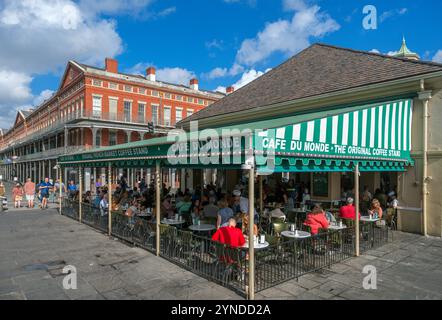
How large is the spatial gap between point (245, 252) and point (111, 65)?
32.2 m

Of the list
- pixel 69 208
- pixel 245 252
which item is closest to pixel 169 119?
pixel 69 208

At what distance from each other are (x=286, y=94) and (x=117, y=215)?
9.30 meters

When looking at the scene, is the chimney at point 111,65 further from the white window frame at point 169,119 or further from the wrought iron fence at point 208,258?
the wrought iron fence at point 208,258

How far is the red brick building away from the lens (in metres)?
30.3

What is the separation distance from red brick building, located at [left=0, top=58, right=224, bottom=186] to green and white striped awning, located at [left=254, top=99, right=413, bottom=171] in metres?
24.8

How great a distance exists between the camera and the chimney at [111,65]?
32312 mm

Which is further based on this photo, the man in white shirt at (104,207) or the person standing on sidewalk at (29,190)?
the person standing on sidewalk at (29,190)

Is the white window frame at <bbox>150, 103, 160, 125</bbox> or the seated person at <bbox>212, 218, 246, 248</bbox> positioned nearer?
the seated person at <bbox>212, 218, 246, 248</bbox>

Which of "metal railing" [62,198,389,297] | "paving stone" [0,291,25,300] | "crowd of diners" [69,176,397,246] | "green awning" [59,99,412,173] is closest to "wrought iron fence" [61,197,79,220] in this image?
"crowd of diners" [69,176,397,246]

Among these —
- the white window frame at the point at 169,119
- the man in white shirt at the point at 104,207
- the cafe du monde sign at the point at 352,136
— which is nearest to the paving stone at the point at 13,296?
the cafe du monde sign at the point at 352,136

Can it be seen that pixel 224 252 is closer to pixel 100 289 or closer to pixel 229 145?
pixel 229 145

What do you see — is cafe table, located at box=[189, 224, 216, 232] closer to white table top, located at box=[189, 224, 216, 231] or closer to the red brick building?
white table top, located at box=[189, 224, 216, 231]

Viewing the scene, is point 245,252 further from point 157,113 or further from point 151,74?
point 151,74

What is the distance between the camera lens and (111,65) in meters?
32.6
